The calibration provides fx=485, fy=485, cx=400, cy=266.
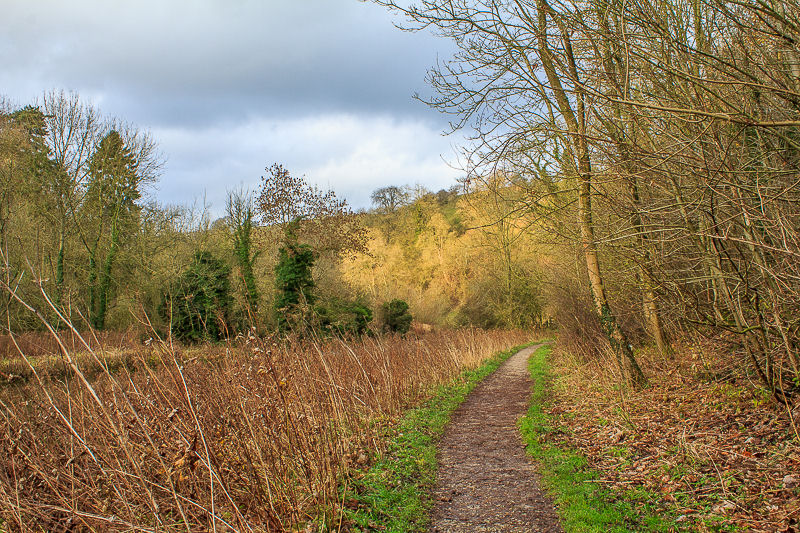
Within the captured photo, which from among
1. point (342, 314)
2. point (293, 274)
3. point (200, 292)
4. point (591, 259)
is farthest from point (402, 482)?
point (200, 292)

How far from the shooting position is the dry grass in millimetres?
3680

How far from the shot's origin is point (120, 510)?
137 inches

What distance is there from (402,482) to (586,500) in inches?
69.6

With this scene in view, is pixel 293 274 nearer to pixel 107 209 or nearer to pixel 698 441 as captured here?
pixel 107 209

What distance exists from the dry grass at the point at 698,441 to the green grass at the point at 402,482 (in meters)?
1.78

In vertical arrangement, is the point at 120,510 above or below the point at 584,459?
above

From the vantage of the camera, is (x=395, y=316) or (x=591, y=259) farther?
(x=395, y=316)

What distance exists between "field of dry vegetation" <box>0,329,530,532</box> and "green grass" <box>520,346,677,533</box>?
199 cm

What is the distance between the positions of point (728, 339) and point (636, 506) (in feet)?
10.3

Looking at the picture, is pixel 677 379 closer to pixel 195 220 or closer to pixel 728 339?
pixel 728 339

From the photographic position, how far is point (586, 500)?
4.38m

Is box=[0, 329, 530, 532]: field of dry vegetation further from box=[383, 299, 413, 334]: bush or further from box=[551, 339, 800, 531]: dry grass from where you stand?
box=[383, 299, 413, 334]: bush

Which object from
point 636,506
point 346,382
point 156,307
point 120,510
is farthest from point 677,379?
point 156,307

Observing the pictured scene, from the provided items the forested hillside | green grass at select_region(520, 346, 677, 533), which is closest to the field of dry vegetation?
the forested hillside
